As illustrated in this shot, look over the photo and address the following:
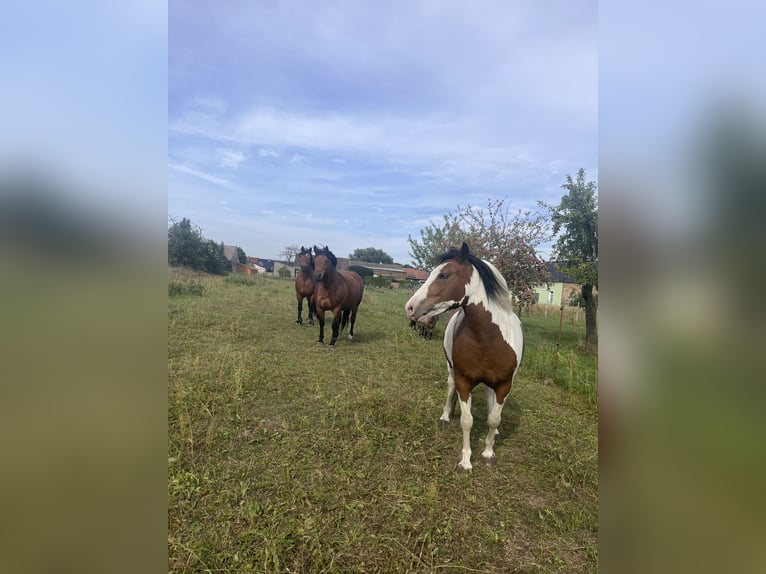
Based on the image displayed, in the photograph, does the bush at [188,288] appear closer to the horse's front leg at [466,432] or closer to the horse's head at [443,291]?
the horse's head at [443,291]

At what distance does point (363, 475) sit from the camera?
10.1 ft

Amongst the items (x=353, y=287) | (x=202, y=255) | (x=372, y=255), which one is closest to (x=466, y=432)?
(x=353, y=287)

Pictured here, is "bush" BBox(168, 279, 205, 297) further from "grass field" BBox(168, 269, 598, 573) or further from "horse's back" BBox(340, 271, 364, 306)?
"grass field" BBox(168, 269, 598, 573)

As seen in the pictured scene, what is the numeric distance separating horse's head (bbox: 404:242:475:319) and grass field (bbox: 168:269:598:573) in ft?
5.22

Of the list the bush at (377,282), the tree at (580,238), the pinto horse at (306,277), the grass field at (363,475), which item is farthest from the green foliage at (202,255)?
the bush at (377,282)

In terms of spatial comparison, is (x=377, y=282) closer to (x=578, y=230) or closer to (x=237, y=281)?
(x=237, y=281)

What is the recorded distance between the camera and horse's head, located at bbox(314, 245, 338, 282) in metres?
7.82

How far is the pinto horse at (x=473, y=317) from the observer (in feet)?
9.87

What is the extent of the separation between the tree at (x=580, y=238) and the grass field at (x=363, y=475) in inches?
99.4

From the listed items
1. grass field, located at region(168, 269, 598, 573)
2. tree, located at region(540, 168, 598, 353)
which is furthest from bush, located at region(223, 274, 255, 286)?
tree, located at region(540, 168, 598, 353)
